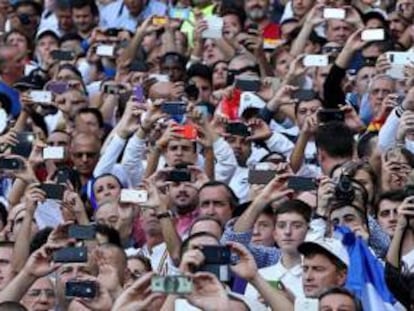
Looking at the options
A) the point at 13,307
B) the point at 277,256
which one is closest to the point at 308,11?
the point at 277,256

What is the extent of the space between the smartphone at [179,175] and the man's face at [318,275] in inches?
95.3

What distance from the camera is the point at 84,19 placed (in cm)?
2186

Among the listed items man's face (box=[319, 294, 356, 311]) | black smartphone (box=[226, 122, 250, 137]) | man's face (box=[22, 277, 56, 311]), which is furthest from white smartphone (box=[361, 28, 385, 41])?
man's face (box=[319, 294, 356, 311])

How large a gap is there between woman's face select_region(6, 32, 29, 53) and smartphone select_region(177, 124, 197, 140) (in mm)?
4563

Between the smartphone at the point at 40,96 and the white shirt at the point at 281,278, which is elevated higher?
the smartphone at the point at 40,96

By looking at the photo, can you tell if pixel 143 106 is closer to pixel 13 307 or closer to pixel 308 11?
pixel 308 11

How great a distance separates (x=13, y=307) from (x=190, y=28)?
8091 millimetres

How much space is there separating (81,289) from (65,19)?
921 centimetres

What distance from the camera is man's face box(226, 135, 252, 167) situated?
17.4 metres

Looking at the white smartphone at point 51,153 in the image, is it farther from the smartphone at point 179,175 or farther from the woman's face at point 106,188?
the smartphone at point 179,175

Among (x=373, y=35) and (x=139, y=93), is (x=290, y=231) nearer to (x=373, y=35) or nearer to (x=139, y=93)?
(x=373, y=35)

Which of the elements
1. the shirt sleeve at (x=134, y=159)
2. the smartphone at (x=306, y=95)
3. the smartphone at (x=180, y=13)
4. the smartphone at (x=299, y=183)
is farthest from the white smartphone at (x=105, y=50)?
the smartphone at (x=299, y=183)

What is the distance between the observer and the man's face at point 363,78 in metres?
17.9

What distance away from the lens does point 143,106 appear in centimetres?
1764
